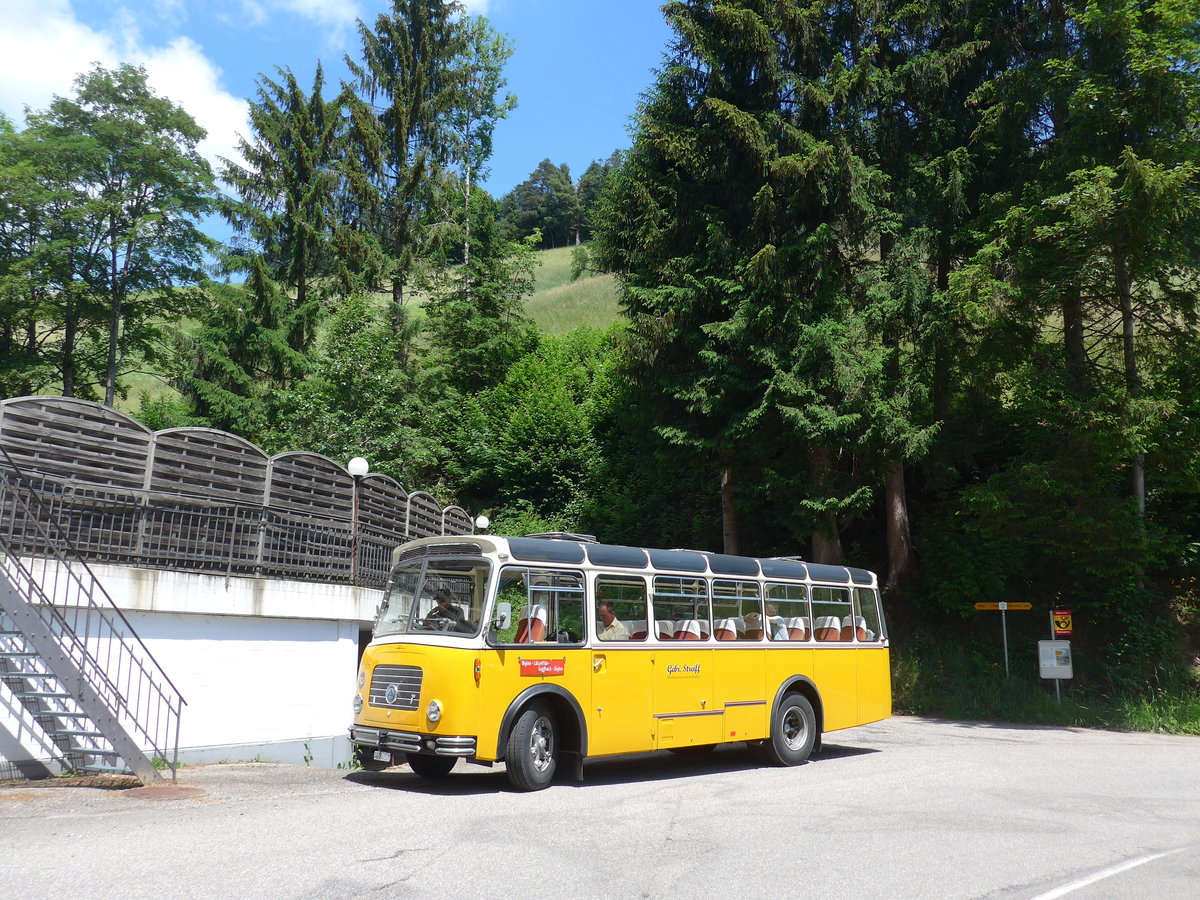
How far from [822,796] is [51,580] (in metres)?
9.16

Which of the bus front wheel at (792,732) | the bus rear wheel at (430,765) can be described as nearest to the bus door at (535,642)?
the bus rear wheel at (430,765)

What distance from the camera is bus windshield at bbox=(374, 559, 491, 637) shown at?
10.2m

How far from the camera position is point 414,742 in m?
9.84

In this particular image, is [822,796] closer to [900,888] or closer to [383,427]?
[900,888]

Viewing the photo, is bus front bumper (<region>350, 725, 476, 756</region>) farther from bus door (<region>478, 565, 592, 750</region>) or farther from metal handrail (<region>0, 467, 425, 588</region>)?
metal handrail (<region>0, 467, 425, 588</region>)

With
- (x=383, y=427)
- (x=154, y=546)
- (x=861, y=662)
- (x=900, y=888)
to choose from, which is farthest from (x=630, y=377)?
(x=900, y=888)

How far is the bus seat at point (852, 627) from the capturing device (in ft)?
49.1

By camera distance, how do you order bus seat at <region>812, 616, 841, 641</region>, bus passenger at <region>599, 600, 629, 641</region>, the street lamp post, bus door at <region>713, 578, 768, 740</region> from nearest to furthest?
bus passenger at <region>599, 600, 629, 641</region>
bus door at <region>713, 578, 768, 740</region>
bus seat at <region>812, 616, 841, 641</region>
the street lamp post

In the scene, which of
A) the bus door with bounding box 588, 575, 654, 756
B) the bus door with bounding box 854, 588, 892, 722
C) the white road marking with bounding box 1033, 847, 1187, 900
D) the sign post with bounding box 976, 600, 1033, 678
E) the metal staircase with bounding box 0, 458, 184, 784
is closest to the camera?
the white road marking with bounding box 1033, 847, 1187, 900

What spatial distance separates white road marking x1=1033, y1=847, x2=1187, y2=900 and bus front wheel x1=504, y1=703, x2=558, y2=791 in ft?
17.6

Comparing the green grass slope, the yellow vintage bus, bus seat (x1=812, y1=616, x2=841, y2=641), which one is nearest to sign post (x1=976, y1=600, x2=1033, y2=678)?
bus seat (x1=812, y1=616, x2=841, y2=641)

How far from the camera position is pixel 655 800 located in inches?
396

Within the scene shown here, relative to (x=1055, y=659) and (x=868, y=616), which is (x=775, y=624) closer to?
(x=868, y=616)

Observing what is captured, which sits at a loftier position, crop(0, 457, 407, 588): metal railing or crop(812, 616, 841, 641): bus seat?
crop(0, 457, 407, 588): metal railing
